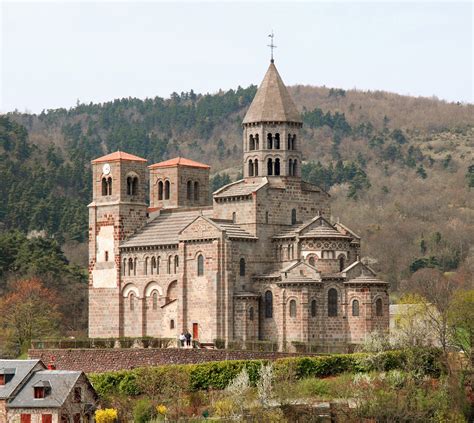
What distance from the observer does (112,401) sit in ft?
249

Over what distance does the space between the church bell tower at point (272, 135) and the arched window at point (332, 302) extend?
8.77m

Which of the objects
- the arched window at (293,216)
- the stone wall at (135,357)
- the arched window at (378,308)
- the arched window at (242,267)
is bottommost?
the stone wall at (135,357)

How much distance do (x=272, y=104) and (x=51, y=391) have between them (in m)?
28.3

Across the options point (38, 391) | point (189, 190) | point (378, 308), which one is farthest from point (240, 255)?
Result: point (38, 391)

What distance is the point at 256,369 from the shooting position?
255ft

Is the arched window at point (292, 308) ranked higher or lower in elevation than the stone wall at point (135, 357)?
higher

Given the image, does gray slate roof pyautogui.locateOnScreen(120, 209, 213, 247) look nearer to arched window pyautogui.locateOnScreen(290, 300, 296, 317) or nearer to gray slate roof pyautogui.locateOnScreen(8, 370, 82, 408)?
arched window pyautogui.locateOnScreen(290, 300, 296, 317)

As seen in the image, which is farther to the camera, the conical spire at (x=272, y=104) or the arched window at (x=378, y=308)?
the conical spire at (x=272, y=104)

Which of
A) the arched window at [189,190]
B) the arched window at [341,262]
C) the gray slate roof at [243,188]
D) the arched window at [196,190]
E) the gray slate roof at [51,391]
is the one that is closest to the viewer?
the gray slate roof at [51,391]

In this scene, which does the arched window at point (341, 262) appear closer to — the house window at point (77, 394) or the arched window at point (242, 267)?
the arched window at point (242, 267)

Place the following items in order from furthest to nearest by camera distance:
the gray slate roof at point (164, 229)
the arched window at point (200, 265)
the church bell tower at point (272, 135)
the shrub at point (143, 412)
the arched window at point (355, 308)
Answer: the gray slate roof at point (164, 229) → the church bell tower at point (272, 135) → the arched window at point (200, 265) → the arched window at point (355, 308) → the shrub at point (143, 412)

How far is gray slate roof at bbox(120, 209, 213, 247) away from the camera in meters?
95.9

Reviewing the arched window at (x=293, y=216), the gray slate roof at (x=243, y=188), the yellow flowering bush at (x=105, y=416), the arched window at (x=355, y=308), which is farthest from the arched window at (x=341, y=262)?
the yellow flowering bush at (x=105, y=416)

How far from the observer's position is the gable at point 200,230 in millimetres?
90438
